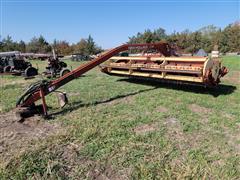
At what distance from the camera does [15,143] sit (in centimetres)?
383

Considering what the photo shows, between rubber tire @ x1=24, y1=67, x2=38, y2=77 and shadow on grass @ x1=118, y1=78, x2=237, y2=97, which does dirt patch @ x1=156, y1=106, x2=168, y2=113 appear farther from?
rubber tire @ x1=24, y1=67, x2=38, y2=77

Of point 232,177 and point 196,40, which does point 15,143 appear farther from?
point 196,40

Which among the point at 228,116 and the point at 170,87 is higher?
the point at 170,87

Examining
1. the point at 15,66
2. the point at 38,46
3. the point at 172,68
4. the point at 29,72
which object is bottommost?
the point at 29,72

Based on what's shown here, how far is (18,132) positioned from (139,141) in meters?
2.14

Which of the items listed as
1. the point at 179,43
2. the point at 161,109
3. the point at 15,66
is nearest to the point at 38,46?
the point at 179,43

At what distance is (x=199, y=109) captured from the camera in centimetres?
Result: 544

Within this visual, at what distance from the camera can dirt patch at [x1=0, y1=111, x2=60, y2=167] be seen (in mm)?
3594

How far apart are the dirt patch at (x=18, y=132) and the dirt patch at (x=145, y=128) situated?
1.43 meters

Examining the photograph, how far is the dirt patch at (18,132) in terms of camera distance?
11.8 feet

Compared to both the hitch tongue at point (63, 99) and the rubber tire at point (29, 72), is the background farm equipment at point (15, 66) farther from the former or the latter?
the hitch tongue at point (63, 99)

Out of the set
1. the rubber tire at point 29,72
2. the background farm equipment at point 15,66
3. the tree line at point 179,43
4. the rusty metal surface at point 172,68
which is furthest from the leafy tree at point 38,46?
the rusty metal surface at point 172,68

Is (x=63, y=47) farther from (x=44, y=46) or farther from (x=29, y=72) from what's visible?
(x=29, y=72)

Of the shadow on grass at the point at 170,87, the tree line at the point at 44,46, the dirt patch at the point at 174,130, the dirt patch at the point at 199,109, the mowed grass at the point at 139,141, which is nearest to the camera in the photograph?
the mowed grass at the point at 139,141
